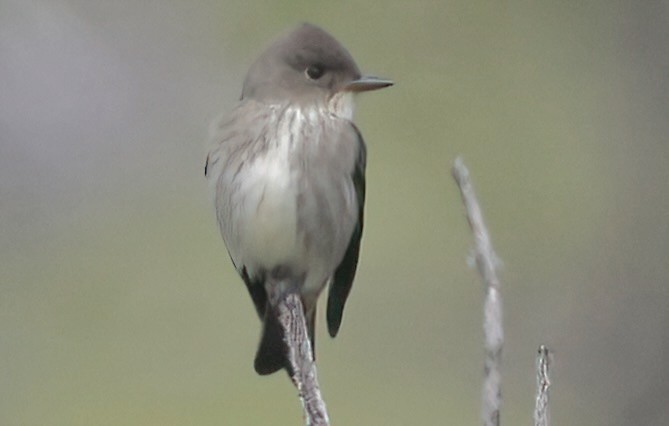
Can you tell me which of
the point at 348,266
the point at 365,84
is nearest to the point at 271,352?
the point at 348,266

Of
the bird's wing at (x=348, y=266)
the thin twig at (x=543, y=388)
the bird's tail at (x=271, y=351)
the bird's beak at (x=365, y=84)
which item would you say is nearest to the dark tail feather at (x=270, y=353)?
the bird's tail at (x=271, y=351)

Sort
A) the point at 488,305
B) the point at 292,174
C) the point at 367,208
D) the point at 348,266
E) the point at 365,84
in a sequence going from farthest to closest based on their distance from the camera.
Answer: the point at 367,208, the point at 348,266, the point at 365,84, the point at 292,174, the point at 488,305

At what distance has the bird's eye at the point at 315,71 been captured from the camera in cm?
395

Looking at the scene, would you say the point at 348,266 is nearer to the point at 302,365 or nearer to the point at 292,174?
the point at 292,174

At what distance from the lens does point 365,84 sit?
3.89 m

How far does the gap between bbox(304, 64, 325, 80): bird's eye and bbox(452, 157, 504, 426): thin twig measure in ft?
5.44

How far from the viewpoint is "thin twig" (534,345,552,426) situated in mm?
2266

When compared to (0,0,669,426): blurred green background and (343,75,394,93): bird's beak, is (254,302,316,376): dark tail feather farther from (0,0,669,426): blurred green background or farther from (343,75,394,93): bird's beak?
(0,0,669,426): blurred green background

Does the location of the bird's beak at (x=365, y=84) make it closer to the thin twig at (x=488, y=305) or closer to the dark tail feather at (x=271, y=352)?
the dark tail feather at (x=271, y=352)

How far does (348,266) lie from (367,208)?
2702 millimetres

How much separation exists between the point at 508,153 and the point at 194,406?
74.4 inches

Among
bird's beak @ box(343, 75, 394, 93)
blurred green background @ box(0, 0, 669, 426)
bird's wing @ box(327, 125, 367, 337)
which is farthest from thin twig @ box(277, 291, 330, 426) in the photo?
blurred green background @ box(0, 0, 669, 426)

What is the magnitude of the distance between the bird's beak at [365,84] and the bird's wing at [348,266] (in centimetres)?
9

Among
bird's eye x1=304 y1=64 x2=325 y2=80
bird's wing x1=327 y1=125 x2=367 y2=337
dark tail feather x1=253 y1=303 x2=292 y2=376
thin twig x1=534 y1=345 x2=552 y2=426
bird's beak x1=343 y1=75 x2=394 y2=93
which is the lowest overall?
thin twig x1=534 y1=345 x2=552 y2=426
